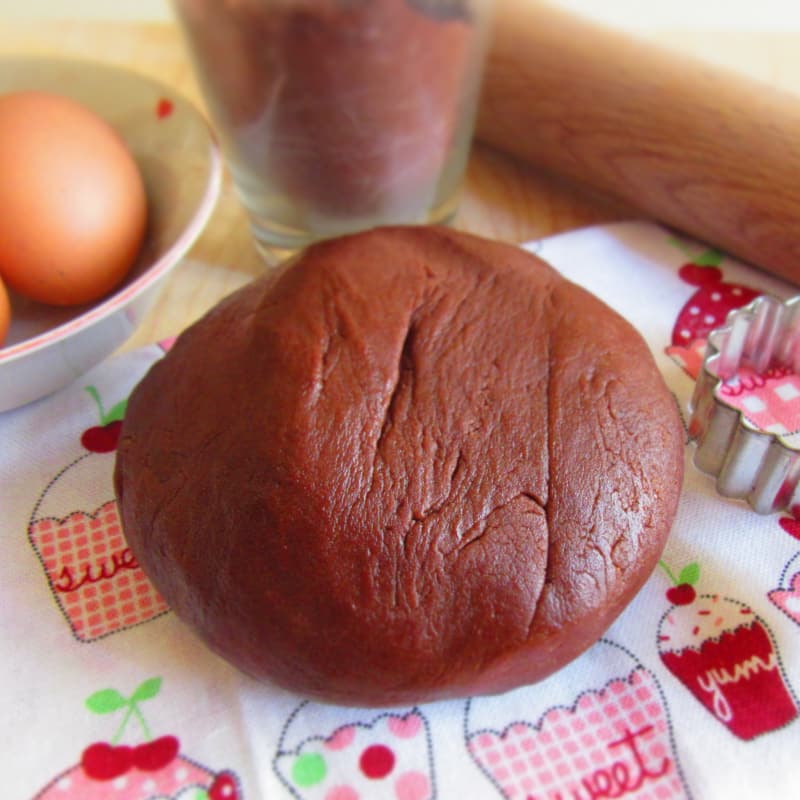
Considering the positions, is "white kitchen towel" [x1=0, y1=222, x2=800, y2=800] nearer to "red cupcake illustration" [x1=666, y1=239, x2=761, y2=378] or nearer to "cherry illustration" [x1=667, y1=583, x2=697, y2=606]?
"cherry illustration" [x1=667, y1=583, x2=697, y2=606]

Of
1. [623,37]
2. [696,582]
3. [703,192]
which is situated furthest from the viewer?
[623,37]

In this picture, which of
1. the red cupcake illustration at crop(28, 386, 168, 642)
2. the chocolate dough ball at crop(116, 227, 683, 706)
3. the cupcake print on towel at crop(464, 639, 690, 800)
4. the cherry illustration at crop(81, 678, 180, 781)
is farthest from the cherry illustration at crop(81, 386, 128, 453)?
the cupcake print on towel at crop(464, 639, 690, 800)

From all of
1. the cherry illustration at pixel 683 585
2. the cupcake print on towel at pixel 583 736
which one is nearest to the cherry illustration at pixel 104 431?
the cupcake print on towel at pixel 583 736

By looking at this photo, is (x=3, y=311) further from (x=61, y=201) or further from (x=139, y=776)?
(x=139, y=776)

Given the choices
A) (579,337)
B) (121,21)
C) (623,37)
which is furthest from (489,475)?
(121,21)

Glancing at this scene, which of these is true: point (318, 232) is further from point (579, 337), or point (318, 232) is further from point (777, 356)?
point (777, 356)

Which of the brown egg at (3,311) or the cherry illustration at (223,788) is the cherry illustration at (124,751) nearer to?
the cherry illustration at (223,788)
